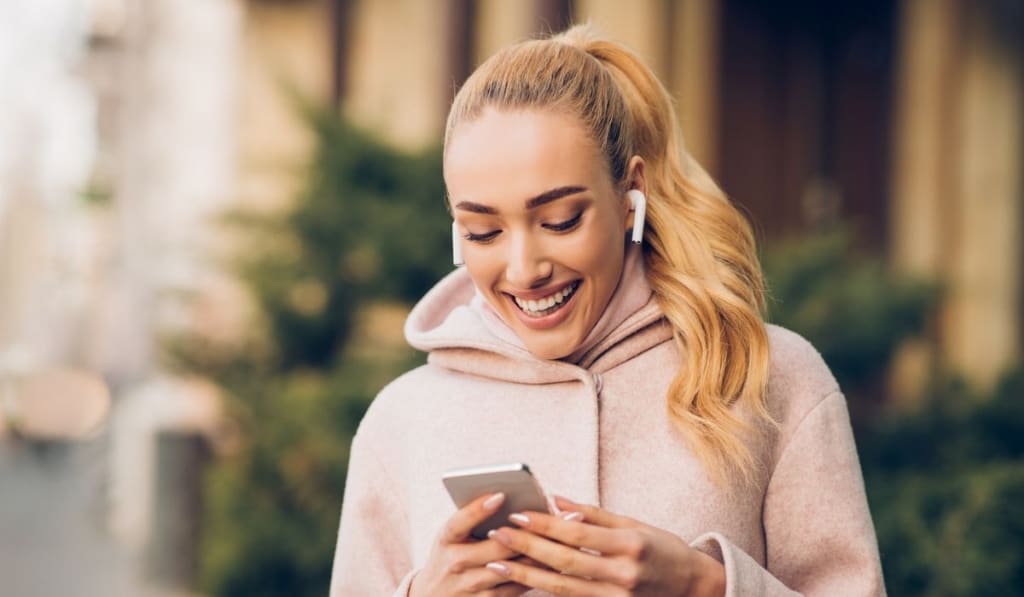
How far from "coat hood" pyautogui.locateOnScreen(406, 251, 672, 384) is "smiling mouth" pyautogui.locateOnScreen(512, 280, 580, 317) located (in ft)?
0.30

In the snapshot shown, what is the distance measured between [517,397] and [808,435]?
430mm

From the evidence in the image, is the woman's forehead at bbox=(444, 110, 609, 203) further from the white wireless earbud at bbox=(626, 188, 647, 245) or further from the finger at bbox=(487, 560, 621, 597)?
the finger at bbox=(487, 560, 621, 597)

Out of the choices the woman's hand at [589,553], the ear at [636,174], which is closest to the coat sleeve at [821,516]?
the woman's hand at [589,553]

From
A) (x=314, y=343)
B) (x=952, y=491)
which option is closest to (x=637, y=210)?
(x=952, y=491)

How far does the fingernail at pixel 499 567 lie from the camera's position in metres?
1.74

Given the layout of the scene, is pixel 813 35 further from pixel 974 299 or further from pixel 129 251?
pixel 129 251

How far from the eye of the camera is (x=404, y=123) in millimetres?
7949

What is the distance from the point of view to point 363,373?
16.3 ft

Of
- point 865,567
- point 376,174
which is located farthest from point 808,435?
point 376,174

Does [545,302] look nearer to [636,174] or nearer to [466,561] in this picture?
[636,174]

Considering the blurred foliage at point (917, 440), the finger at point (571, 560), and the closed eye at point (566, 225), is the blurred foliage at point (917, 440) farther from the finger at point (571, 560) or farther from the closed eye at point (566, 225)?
the finger at point (571, 560)

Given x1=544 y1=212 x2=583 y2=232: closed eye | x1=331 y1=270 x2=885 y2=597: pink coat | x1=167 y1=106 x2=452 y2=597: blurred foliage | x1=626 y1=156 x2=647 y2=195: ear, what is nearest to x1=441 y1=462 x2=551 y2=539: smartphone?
x1=331 y1=270 x2=885 y2=597: pink coat

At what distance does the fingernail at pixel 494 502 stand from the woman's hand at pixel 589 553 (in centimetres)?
3

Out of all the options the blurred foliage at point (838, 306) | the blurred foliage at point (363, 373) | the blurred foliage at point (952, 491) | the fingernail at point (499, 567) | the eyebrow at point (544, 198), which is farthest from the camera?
the blurred foliage at point (838, 306)
